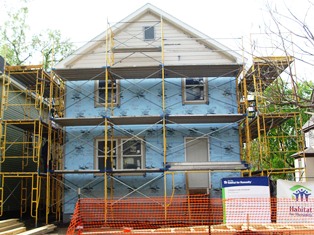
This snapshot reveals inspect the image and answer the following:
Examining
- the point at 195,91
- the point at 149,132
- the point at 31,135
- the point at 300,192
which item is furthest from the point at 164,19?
the point at 300,192

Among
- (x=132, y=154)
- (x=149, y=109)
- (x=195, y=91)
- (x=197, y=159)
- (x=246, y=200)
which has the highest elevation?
(x=195, y=91)

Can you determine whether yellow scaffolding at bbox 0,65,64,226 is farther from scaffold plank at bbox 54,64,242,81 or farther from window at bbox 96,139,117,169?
window at bbox 96,139,117,169

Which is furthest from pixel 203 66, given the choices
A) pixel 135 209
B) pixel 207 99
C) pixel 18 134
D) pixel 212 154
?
pixel 18 134

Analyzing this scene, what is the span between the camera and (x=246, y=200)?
39.8ft

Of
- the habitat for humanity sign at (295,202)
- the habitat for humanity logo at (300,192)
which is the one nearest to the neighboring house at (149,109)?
the habitat for humanity sign at (295,202)

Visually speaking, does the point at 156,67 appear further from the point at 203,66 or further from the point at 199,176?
the point at 199,176

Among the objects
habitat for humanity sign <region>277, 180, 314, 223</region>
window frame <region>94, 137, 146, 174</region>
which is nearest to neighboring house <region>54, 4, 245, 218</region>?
window frame <region>94, 137, 146, 174</region>

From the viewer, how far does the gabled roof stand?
58.3ft

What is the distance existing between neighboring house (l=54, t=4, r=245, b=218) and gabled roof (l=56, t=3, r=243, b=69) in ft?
0.15

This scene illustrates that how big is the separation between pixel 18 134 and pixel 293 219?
14.0 meters

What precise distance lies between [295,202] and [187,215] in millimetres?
4092

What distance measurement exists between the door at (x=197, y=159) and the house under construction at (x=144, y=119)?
0.04m

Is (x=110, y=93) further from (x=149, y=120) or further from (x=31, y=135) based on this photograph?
(x=31, y=135)

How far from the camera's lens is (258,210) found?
11.8 meters
